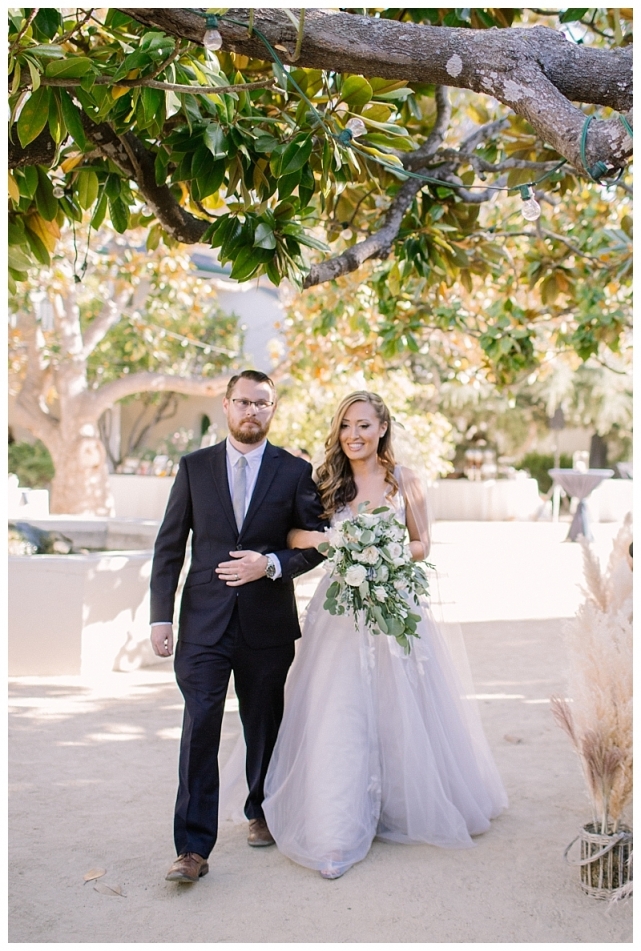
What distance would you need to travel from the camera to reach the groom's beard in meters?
4.20

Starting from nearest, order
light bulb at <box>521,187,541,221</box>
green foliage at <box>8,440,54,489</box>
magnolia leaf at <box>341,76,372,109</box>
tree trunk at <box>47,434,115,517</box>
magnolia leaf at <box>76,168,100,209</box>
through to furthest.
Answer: light bulb at <box>521,187,541,221</box> → magnolia leaf at <box>341,76,372,109</box> → magnolia leaf at <box>76,168,100,209</box> → tree trunk at <box>47,434,115,517</box> → green foliage at <box>8,440,54,489</box>

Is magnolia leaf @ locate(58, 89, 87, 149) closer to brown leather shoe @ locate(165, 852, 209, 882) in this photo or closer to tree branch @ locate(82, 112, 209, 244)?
tree branch @ locate(82, 112, 209, 244)

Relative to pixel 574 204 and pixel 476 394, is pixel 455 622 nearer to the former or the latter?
pixel 574 204

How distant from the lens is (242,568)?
400 centimetres

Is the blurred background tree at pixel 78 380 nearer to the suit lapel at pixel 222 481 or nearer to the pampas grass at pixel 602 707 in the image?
the suit lapel at pixel 222 481

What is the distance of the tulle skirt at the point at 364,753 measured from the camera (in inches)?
163

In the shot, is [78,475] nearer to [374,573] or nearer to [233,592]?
[233,592]

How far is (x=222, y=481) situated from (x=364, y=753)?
4.62ft

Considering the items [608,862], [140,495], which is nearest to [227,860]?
[608,862]

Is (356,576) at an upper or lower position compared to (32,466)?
lower

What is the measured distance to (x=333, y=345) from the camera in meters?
11.0

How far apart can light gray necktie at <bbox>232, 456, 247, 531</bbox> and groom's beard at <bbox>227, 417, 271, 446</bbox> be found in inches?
3.5

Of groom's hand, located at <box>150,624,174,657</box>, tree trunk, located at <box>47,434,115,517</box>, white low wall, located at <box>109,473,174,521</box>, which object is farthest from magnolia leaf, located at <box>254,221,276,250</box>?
white low wall, located at <box>109,473,174,521</box>

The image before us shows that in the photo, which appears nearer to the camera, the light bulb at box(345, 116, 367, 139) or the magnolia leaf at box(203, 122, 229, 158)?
the light bulb at box(345, 116, 367, 139)
